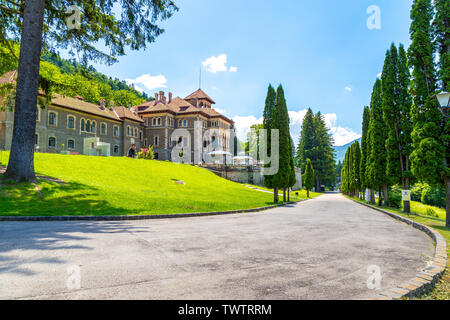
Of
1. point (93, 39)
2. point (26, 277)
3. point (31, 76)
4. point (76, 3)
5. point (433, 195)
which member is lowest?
point (433, 195)

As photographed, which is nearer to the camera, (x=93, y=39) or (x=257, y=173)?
(x=93, y=39)

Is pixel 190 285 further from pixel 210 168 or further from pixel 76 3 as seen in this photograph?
pixel 210 168

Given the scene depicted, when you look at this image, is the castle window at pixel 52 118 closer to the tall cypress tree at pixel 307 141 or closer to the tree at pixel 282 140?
the tree at pixel 282 140

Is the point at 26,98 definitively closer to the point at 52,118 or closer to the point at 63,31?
the point at 63,31

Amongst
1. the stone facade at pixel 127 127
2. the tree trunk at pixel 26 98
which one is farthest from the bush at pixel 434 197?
the tree trunk at pixel 26 98

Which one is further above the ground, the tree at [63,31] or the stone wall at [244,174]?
the tree at [63,31]

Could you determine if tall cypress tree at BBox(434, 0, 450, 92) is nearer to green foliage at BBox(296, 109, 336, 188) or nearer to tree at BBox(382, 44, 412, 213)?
tree at BBox(382, 44, 412, 213)

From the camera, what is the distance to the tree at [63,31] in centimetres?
1290

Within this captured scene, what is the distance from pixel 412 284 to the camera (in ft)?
12.0

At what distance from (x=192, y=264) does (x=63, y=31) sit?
691 inches

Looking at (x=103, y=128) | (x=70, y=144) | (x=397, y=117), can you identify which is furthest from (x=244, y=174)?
(x=70, y=144)

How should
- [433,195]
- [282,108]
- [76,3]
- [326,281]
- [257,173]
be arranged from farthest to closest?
[257,173] < [433,195] < [282,108] < [76,3] < [326,281]
